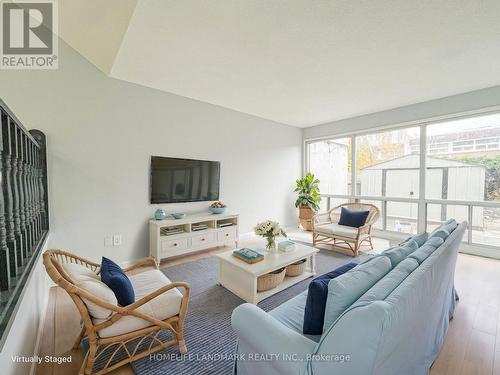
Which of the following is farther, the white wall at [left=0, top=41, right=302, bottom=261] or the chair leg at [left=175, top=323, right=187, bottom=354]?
the white wall at [left=0, top=41, right=302, bottom=261]

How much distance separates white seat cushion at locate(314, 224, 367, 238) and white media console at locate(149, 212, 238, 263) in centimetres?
154

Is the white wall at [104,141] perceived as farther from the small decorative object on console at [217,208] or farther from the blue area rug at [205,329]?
the blue area rug at [205,329]

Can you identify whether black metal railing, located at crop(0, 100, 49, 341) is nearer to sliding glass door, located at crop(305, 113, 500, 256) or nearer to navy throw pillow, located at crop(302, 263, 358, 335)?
navy throw pillow, located at crop(302, 263, 358, 335)

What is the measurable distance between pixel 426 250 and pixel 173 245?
2950 mm

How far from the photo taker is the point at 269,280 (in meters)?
2.39

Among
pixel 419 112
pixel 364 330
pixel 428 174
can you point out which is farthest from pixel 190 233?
pixel 419 112

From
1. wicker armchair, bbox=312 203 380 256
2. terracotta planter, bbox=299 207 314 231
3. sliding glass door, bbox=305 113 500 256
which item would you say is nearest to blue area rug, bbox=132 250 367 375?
wicker armchair, bbox=312 203 380 256

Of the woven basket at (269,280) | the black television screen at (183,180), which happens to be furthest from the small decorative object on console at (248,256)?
the black television screen at (183,180)

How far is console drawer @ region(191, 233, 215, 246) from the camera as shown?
3541 mm

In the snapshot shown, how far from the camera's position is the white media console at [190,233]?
10.6 ft

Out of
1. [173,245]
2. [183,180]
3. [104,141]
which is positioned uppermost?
[104,141]

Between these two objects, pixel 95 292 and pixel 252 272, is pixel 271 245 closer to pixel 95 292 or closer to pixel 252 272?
pixel 252 272

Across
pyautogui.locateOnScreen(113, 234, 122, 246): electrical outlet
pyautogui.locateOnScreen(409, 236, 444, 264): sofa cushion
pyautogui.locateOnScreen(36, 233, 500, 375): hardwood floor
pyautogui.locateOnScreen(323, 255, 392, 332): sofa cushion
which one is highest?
pyautogui.locateOnScreen(409, 236, 444, 264): sofa cushion

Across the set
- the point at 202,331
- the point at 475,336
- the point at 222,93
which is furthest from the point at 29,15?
the point at 475,336
